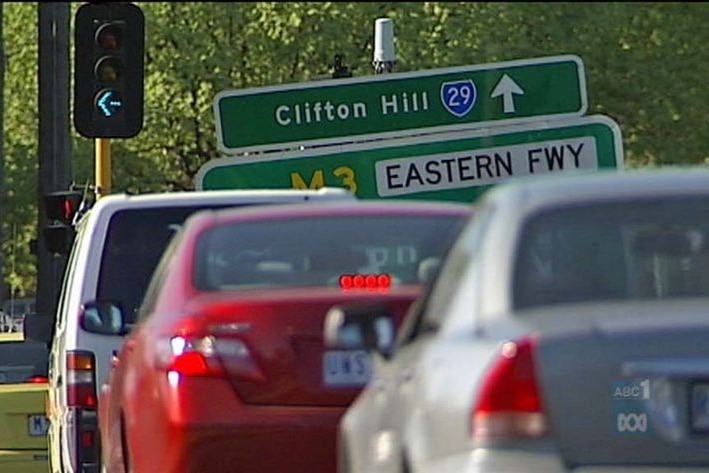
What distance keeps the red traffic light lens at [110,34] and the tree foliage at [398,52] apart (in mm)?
21443

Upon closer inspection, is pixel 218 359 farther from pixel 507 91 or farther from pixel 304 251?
pixel 507 91

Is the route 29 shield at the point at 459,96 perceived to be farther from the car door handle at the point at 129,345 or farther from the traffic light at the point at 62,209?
the car door handle at the point at 129,345

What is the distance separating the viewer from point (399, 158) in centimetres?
2067

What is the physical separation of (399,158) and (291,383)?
11710 millimetres

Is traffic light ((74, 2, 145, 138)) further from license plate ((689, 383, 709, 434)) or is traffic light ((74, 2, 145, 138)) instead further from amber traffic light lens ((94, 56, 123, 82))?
license plate ((689, 383, 709, 434))

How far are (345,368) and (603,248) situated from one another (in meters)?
2.43

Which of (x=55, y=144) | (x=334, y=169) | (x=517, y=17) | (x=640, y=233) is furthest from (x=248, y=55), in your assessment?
(x=640, y=233)

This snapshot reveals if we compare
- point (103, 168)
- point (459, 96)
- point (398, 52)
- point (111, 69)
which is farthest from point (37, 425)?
point (398, 52)

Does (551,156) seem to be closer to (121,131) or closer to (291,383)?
(121,131)

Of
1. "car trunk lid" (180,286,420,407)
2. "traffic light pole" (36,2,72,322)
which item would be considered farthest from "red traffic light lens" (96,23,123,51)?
"car trunk lid" (180,286,420,407)

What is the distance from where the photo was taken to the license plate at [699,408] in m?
6.15

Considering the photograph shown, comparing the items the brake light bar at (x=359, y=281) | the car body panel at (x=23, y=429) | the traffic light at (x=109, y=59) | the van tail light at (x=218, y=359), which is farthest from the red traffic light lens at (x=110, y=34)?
the van tail light at (x=218, y=359)

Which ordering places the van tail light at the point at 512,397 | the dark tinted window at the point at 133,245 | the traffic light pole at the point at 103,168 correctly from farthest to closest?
the traffic light pole at the point at 103,168 → the dark tinted window at the point at 133,245 → the van tail light at the point at 512,397

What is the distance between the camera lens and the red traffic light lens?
20188 millimetres
